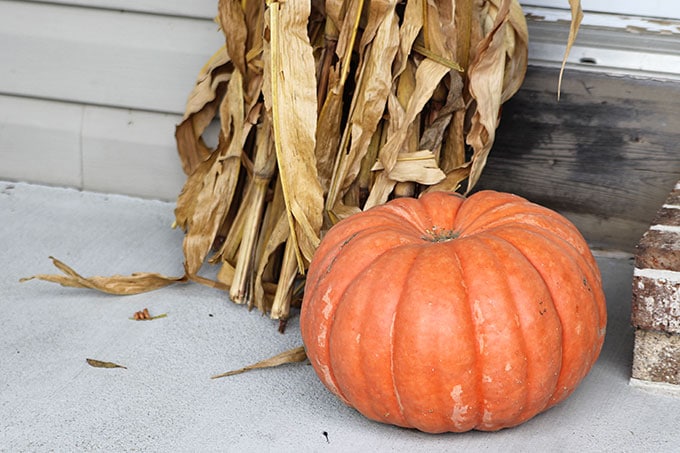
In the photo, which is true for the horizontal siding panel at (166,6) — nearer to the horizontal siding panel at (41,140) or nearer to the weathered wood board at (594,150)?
the horizontal siding panel at (41,140)

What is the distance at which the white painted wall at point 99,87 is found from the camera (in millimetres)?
3033

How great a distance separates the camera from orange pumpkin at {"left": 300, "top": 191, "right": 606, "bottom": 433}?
1772 millimetres

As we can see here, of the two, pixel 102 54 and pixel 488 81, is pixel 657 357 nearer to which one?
pixel 488 81

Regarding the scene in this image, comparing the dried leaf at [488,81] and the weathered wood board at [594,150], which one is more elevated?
the dried leaf at [488,81]

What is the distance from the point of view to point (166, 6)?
117 inches

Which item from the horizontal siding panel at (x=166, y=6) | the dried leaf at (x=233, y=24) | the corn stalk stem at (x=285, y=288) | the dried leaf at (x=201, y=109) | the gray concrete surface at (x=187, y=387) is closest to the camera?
the gray concrete surface at (x=187, y=387)

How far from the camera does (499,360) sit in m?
1.77

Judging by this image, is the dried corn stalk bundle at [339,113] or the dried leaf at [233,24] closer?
the dried corn stalk bundle at [339,113]

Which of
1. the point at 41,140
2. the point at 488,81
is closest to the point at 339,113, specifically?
the point at 488,81

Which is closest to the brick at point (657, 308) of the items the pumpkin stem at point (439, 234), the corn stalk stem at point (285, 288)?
the pumpkin stem at point (439, 234)

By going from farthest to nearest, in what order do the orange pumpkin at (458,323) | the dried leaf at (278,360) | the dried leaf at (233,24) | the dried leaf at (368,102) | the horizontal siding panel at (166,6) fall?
the horizontal siding panel at (166,6) → the dried leaf at (233,24) → the dried leaf at (368,102) → the dried leaf at (278,360) → the orange pumpkin at (458,323)

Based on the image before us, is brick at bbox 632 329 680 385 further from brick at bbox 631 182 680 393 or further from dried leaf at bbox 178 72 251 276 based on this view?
dried leaf at bbox 178 72 251 276

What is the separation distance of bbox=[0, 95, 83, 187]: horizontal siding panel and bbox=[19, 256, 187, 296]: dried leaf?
0.76m

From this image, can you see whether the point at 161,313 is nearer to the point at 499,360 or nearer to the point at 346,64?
the point at 346,64
